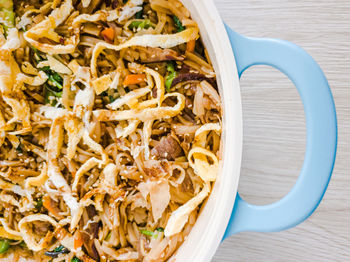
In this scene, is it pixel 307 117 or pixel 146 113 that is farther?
pixel 146 113

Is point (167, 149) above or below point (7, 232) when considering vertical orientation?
above

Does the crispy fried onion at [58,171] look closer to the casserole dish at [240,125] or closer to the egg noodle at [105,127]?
the egg noodle at [105,127]

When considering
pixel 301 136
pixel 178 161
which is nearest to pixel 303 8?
pixel 301 136

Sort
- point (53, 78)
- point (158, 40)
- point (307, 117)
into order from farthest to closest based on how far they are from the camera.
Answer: point (53, 78)
point (158, 40)
point (307, 117)

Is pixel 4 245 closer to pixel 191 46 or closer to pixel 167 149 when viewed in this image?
pixel 167 149

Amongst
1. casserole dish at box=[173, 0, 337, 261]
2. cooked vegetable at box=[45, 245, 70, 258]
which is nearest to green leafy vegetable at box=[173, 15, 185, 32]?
casserole dish at box=[173, 0, 337, 261]

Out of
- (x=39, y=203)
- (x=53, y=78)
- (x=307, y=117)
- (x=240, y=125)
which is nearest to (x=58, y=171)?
(x=39, y=203)

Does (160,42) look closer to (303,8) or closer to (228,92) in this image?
(228,92)
